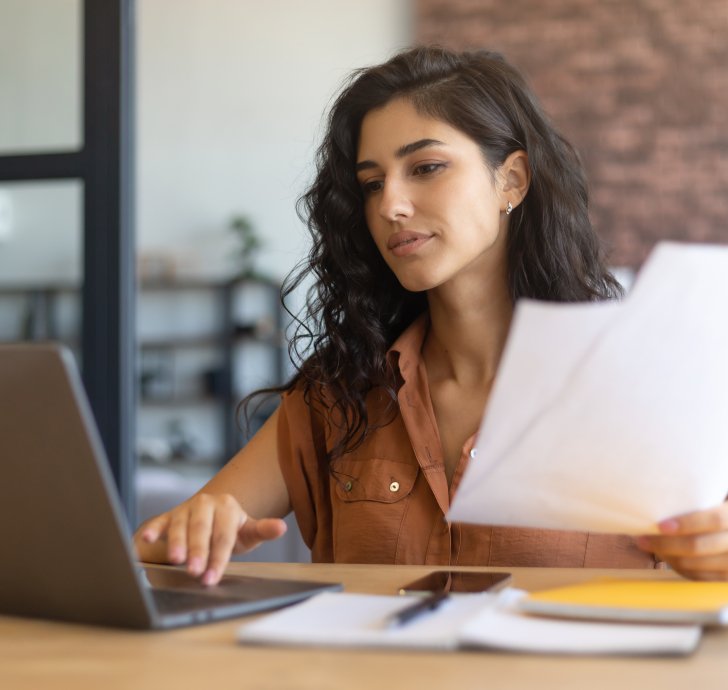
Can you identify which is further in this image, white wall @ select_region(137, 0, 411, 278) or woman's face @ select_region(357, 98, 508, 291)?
white wall @ select_region(137, 0, 411, 278)

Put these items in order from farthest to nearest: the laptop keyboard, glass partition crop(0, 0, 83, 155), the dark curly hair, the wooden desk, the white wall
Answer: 1. the white wall
2. glass partition crop(0, 0, 83, 155)
3. the dark curly hair
4. the laptop keyboard
5. the wooden desk

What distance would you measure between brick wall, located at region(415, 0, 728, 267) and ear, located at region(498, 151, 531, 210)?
178 inches

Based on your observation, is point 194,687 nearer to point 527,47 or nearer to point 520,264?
point 520,264

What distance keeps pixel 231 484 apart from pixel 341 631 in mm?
931

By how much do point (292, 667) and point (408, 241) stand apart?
110cm

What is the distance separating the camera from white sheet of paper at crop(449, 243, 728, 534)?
78cm

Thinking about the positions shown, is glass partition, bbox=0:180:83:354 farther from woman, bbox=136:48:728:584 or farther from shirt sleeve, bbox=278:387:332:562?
shirt sleeve, bbox=278:387:332:562

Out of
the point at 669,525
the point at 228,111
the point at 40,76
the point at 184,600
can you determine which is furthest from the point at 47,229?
the point at 228,111

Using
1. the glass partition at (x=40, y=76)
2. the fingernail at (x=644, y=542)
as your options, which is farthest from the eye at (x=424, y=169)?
the glass partition at (x=40, y=76)

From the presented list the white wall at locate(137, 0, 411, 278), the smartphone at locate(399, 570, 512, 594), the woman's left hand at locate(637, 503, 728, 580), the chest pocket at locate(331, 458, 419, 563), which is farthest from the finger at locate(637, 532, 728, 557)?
the white wall at locate(137, 0, 411, 278)

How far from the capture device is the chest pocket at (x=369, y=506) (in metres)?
1.62

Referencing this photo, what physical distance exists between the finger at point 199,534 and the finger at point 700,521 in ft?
1.47

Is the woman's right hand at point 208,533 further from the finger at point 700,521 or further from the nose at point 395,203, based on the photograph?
the nose at point 395,203

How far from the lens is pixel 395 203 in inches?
68.1
